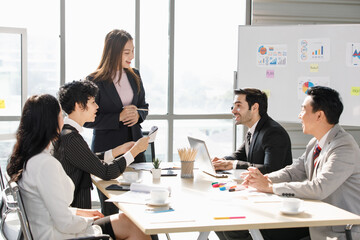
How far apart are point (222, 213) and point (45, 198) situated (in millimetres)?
764

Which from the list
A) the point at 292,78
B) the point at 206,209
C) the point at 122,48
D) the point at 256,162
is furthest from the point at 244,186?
the point at 292,78

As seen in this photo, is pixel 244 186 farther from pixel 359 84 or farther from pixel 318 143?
pixel 359 84

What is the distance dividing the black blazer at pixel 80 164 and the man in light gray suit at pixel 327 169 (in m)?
0.80

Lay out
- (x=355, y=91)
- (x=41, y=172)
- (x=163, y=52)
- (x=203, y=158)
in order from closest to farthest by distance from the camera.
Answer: (x=41, y=172) < (x=203, y=158) < (x=355, y=91) < (x=163, y=52)

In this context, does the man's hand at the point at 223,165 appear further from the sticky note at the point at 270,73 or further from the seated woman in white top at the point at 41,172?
the sticky note at the point at 270,73

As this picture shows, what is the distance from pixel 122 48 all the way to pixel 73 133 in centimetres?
111

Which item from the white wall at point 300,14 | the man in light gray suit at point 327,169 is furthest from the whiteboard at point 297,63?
the man in light gray suit at point 327,169

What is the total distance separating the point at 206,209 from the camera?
2244mm

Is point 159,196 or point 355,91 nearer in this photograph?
point 159,196

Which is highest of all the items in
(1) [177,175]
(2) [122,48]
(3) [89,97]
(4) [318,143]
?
(2) [122,48]

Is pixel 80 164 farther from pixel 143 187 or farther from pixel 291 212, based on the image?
pixel 291 212

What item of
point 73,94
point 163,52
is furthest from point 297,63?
point 73,94

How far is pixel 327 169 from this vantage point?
8.20ft

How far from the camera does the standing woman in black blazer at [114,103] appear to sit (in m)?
3.61
